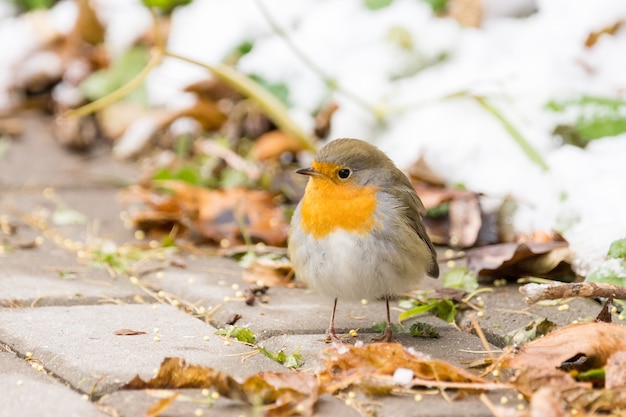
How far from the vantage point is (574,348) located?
2748 millimetres

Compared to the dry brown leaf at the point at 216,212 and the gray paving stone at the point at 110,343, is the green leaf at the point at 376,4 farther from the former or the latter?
the gray paving stone at the point at 110,343

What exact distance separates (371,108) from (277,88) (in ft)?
2.67

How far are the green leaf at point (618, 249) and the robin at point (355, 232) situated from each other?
667mm

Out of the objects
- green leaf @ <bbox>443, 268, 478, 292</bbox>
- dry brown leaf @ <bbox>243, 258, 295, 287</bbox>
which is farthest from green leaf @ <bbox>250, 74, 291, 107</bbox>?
green leaf @ <bbox>443, 268, 478, 292</bbox>

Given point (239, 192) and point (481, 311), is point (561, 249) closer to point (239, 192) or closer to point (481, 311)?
point (481, 311)

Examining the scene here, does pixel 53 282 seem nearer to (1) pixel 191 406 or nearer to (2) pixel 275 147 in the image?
(1) pixel 191 406

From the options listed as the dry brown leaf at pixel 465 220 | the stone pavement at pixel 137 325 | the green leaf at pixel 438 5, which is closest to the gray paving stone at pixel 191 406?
the stone pavement at pixel 137 325

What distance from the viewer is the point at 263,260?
427cm

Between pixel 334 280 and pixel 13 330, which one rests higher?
pixel 334 280

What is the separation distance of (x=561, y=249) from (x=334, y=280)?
110 cm

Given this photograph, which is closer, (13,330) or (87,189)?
(13,330)

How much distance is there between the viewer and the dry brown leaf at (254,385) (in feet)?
8.02

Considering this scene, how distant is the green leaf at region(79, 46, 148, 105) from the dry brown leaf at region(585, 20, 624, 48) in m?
3.13

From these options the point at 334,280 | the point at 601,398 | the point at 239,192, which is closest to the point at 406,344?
the point at 334,280
